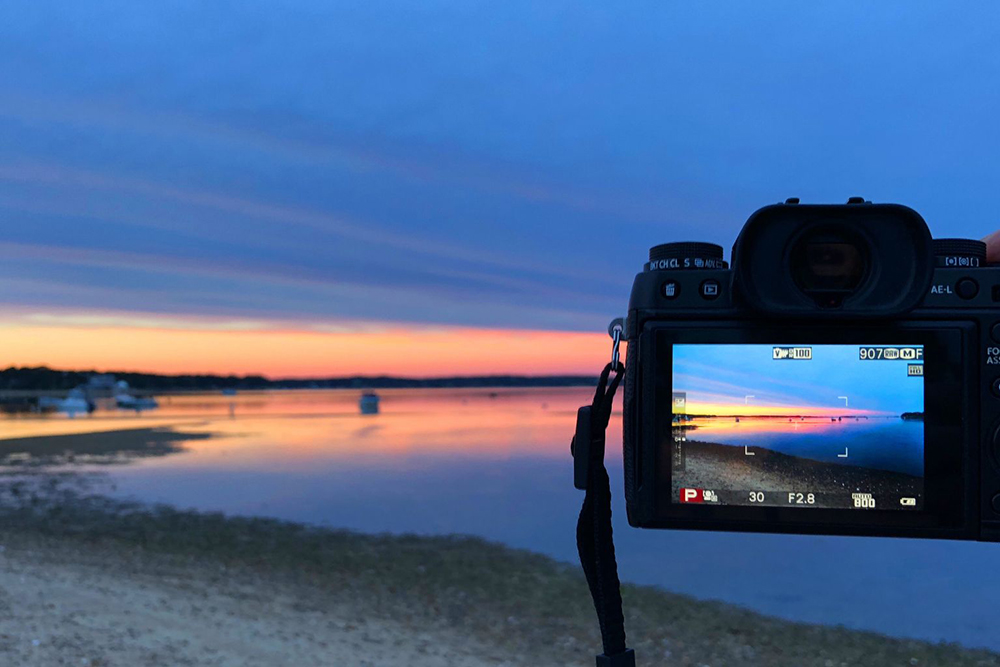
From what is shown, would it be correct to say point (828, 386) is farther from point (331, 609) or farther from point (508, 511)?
point (508, 511)

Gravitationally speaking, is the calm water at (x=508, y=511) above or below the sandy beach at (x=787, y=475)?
below

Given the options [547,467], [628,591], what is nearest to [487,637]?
[628,591]

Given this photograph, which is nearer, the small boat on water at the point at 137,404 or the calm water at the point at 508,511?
the calm water at the point at 508,511

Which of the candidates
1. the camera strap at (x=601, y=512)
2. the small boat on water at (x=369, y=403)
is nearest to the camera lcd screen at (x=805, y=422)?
the camera strap at (x=601, y=512)

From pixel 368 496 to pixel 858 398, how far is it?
33123mm

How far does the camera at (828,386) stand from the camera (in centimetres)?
217

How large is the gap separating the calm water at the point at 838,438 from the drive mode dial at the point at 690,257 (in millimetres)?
522

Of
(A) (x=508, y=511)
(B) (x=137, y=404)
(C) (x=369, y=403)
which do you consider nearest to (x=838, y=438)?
(A) (x=508, y=511)

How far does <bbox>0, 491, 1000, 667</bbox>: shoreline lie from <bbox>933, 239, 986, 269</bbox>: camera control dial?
9.12 metres

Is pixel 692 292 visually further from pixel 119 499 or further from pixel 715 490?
pixel 119 499

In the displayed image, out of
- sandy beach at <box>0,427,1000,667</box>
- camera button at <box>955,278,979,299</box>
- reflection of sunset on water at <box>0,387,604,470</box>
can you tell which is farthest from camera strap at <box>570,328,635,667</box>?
reflection of sunset on water at <box>0,387,604,470</box>

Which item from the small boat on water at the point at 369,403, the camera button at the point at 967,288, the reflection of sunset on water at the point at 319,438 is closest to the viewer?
the camera button at the point at 967,288

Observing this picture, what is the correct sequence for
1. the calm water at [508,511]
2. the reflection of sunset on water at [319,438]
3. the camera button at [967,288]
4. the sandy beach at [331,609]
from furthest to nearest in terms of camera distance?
the reflection of sunset on water at [319,438] → the calm water at [508,511] → the sandy beach at [331,609] → the camera button at [967,288]

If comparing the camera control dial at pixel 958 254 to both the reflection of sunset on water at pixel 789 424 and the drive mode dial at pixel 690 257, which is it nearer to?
the reflection of sunset on water at pixel 789 424
